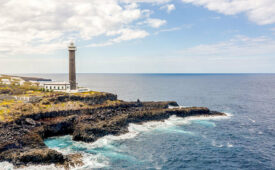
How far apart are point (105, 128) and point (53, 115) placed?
16.7 metres

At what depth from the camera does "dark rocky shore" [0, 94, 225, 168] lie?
37875 millimetres

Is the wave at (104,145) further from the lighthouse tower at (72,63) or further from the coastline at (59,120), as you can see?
the lighthouse tower at (72,63)

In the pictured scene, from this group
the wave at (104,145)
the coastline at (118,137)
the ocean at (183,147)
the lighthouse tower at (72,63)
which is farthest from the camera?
the lighthouse tower at (72,63)

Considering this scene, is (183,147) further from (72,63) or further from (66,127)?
(72,63)

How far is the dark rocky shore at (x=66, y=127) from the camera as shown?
3788 cm

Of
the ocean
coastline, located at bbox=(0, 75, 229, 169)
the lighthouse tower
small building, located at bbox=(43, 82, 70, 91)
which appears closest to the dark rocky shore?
coastline, located at bbox=(0, 75, 229, 169)

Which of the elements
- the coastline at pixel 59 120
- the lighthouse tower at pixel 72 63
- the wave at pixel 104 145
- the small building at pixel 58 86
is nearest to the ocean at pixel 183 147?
the wave at pixel 104 145

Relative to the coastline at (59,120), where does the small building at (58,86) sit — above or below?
above

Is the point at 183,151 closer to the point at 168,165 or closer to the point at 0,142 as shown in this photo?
the point at 168,165

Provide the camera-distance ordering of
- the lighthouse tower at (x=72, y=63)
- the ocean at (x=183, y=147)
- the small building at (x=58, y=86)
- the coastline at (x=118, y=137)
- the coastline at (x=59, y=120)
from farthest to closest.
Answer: the small building at (x=58, y=86) < the lighthouse tower at (x=72, y=63) < the ocean at (x=183, y=147) < the coastline at (x=59, y=120) < the coastline at (x=118, y=137)

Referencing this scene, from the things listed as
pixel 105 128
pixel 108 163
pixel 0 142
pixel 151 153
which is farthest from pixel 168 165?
pixel 0 142

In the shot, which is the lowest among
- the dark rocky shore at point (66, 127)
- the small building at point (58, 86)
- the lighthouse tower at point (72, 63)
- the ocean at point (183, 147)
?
the ocean at point (183, 147)

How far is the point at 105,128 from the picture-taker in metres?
55.3

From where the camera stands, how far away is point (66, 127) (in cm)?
5669
